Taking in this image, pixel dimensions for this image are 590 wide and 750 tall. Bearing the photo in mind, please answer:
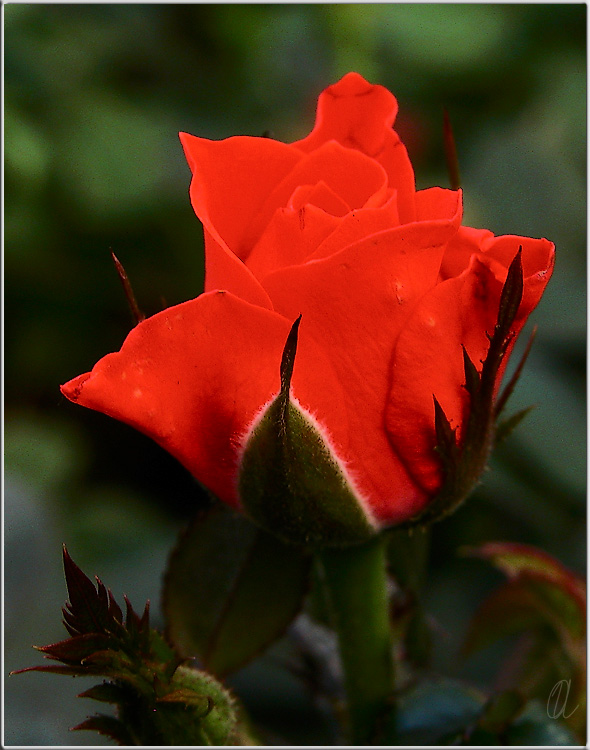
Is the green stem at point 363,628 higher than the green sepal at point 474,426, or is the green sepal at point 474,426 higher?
the green sepal at point 474,426

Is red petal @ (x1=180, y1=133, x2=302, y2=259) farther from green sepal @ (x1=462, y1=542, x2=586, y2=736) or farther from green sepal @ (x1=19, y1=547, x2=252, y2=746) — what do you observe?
green sepal @ (x1=462, y1=542, x2=586, y2=736)

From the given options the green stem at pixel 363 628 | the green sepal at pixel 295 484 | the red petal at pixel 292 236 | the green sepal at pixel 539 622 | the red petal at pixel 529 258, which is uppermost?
the red petal at pixel 292 236

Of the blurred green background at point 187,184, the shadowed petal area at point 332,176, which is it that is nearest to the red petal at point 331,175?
the shadowed petal area at point 332,176

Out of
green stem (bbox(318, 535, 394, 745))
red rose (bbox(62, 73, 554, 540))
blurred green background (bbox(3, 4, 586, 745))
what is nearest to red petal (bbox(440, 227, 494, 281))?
red rose (bbox(62, 73, 554, 540))

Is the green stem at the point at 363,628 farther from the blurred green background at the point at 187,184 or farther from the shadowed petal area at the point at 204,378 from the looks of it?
the blurred green background at the point at 187,184

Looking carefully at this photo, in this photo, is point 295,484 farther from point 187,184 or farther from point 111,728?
point 187,184

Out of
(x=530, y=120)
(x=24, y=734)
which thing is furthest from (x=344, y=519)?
(x=530, y=120)

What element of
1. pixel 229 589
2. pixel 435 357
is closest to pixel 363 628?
pixel 229 589
